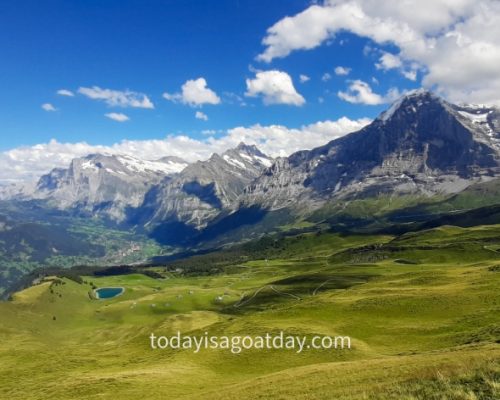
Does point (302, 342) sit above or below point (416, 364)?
below

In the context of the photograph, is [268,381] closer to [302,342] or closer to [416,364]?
[416,364]

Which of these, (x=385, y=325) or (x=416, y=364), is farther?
(x=385, y=325)

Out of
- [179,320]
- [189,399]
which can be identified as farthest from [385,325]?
[179,320]

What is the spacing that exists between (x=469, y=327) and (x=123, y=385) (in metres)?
60.3

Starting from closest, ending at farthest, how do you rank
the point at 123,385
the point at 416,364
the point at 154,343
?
the point at 416,364, the point at 123,385, the point at 154,343

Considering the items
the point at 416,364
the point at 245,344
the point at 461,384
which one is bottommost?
the point at 245,344

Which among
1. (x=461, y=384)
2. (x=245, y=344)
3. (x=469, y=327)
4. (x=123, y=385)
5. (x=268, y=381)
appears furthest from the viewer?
(x=245, y=344)

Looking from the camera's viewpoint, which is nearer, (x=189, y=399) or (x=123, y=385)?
(x=189, y=399)

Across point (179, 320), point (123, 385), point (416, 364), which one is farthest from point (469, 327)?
point (179, 320)

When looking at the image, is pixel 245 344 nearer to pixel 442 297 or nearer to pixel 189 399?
pixel 189 399

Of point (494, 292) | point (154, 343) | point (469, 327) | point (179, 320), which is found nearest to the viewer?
point (469, 327)

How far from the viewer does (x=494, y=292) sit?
334ft

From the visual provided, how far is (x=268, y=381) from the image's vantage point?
55.1 m

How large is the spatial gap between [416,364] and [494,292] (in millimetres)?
66313
